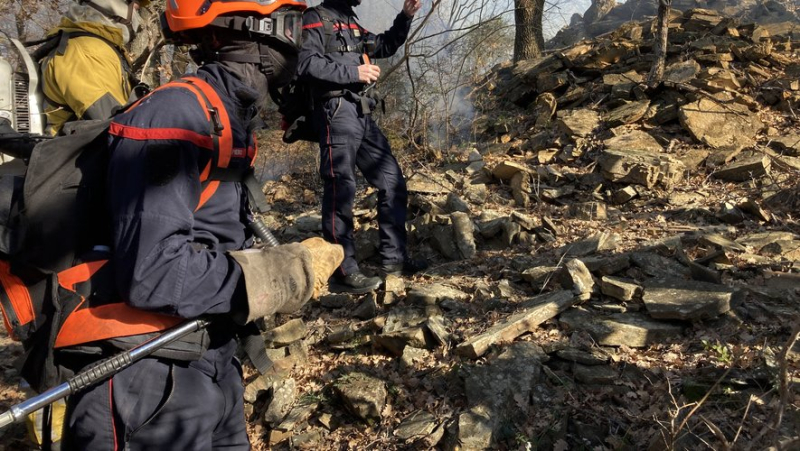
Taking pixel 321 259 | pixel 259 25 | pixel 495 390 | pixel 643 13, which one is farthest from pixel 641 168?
pixel 643 13

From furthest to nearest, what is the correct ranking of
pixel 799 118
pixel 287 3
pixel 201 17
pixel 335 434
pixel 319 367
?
pixel 799 118
pixel 319 367
pixel 335 434
pixel 287 3
pixel 201 17

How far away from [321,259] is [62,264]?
0.91 m

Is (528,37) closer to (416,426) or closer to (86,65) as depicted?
(86,65)

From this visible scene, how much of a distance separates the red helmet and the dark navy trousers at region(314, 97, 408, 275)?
2.44 metres

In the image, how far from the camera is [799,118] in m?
7.39

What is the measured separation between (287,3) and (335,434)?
2.85 metres

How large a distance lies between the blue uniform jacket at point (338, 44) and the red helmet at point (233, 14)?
2157 mm

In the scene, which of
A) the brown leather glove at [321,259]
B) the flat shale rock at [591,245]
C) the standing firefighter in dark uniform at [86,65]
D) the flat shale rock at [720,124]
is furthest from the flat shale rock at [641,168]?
the standing firefighter in dark uniform at [86,65]

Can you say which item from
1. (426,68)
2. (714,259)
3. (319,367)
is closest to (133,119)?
(319,367)

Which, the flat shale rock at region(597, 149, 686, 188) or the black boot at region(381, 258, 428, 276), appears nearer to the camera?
the black boot at region(381, 258, 428, 276)

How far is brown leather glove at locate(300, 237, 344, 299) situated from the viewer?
211 centimetres

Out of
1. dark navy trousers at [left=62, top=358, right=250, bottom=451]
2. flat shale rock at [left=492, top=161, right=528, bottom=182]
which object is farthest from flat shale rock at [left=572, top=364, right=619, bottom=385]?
flat shale rock at [left=492, top=161, right=528, bottom=182]

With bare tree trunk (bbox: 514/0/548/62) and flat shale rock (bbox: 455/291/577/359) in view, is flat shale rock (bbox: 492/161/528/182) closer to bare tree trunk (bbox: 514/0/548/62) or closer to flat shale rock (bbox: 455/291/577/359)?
flat shale rock (bbox: 455/291/577/359)

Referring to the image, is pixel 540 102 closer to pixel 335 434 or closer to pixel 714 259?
pixel 714 259
